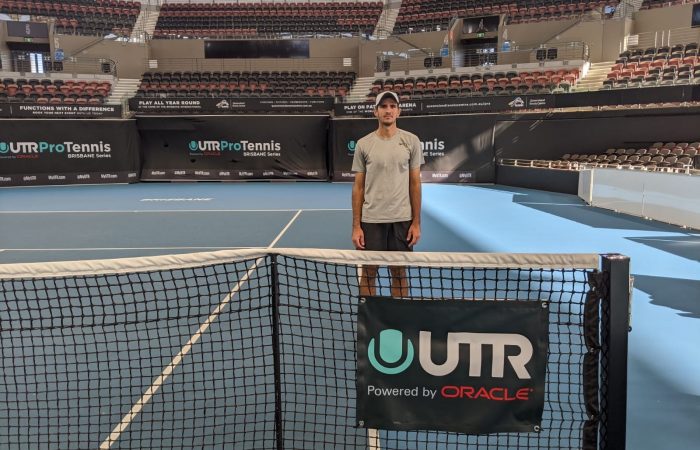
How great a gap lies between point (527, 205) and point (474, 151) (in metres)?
7.12

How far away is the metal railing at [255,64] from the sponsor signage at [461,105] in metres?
9.09

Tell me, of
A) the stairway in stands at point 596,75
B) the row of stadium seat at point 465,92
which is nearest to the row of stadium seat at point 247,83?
the row of stadium seat at point 465,92

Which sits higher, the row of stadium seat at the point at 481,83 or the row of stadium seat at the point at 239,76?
the row of stadium seat at the point at 239,76

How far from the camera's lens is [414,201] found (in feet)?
14.3

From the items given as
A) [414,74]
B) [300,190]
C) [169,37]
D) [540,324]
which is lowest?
[300,190]

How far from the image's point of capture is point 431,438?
3363mm

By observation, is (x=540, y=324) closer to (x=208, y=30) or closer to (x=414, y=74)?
(x=414, y=74)

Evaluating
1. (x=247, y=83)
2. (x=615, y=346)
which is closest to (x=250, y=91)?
(x=247, y=83)

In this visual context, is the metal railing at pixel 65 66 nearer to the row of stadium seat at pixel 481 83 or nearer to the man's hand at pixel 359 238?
the row of stadium seat at pixel 481 83

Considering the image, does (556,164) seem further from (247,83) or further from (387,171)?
(247,83)

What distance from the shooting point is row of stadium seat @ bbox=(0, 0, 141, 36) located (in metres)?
30.1

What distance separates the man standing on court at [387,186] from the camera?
13.8 feet

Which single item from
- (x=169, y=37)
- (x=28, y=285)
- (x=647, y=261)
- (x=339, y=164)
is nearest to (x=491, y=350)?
(x=28, y=285)

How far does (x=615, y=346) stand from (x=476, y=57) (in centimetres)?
2614
